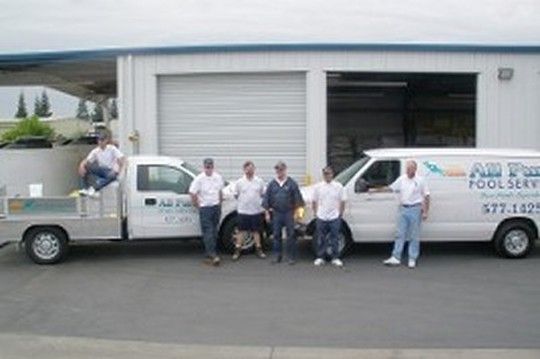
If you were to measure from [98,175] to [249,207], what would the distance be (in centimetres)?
267

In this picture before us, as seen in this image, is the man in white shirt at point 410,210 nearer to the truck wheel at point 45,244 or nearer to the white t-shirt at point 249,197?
the white t-shirt at point 249,197

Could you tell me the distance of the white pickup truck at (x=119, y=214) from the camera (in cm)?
1309

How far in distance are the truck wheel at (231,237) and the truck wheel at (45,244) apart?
2.71 metres

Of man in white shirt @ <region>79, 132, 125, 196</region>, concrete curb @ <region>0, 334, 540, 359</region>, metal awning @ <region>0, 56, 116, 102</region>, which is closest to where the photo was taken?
concrete curb @ <region>0, 334, 540, 359</region>

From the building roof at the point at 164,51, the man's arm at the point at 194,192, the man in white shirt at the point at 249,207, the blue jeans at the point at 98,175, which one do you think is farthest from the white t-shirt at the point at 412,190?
the building roof at the point at 164,51

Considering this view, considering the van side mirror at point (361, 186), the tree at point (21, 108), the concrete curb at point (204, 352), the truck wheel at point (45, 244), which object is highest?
the tree at point (21, 108)

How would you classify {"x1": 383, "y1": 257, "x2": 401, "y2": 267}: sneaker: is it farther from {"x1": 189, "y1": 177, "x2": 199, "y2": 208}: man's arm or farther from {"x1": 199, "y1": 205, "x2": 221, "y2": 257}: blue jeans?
{"x1": 189, "y1": 177, "x2": 199, "y2": 208}: man's arm

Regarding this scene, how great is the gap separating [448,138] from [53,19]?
499 inches

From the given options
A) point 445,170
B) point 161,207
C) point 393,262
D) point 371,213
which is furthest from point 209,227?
point 445,170

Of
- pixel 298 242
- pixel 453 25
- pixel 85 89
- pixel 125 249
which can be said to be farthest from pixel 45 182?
pixel 85 89

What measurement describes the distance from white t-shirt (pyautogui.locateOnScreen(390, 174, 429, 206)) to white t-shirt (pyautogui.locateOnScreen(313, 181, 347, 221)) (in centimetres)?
96

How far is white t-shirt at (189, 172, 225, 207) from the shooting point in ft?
42.5

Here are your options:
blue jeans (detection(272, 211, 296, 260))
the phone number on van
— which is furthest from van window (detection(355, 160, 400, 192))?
the phone number on van

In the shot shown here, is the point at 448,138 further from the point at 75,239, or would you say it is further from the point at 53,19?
the point at 75,239
